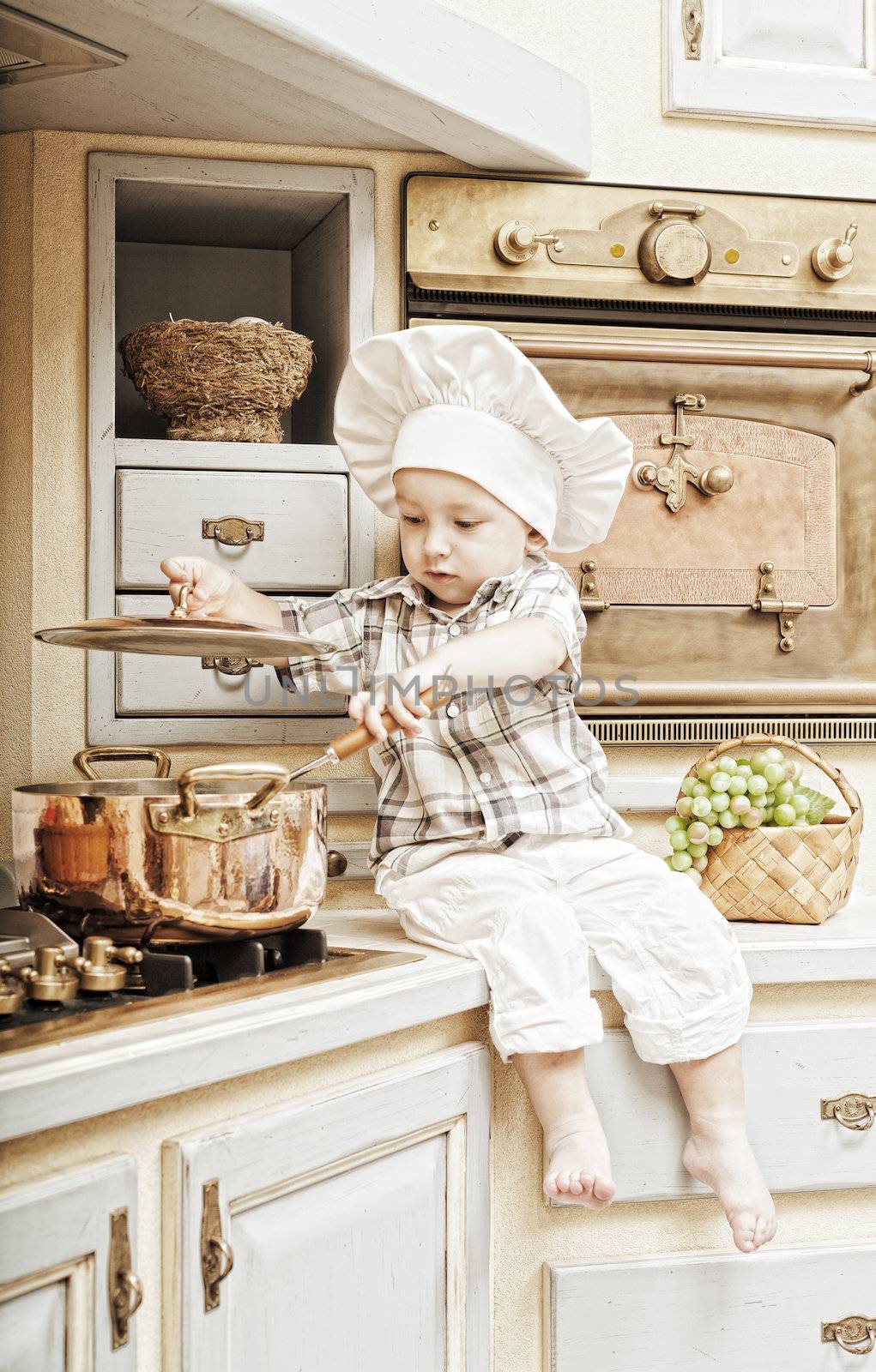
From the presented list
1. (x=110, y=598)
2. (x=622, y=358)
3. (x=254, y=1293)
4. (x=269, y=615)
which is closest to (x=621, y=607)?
(x=622, y=358)

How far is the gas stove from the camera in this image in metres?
0.80

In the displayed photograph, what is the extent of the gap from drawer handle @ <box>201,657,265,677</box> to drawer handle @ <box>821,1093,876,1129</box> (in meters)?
0.77

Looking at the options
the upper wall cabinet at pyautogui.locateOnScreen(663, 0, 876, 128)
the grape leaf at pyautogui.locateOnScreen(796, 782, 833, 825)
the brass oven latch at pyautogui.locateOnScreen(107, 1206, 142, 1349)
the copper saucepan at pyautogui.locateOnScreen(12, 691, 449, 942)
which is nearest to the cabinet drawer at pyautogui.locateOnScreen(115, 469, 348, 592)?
the copper saucepan at pyautogui.locateOnScreen(12, 691, 449, 942)

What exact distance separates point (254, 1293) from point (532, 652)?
2.05 feet

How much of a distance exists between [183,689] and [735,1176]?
0.78 metres

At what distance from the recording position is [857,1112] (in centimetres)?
116

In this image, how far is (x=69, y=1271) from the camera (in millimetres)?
707

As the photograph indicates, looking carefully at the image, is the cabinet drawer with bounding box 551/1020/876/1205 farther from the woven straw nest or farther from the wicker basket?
the woven straw nest

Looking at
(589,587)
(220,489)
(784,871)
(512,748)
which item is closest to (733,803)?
(784,871)

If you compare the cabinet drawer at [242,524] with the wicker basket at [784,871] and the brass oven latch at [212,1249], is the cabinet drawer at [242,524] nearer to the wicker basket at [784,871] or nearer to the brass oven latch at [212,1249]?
the wicker basket at [784,871]

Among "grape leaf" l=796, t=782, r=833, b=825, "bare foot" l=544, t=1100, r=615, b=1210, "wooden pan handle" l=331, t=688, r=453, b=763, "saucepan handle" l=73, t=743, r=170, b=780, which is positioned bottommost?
"bare foot" l=544, t=1100, r=615, b=1210

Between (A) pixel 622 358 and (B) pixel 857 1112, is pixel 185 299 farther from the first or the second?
(B) pixel 857 1112

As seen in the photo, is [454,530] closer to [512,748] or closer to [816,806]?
[512,748]

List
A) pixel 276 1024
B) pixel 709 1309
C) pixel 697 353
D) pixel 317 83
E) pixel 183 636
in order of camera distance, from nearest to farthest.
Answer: pixel 276 1024
pixel 183 636
pixel 709 1309
pixel 317 83
pixel 697 353
